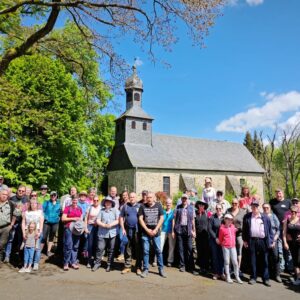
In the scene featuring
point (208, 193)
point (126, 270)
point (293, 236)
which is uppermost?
point (208, 193)

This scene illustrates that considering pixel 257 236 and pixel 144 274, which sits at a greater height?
pixel 257 236

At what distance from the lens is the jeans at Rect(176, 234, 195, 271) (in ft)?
25.3

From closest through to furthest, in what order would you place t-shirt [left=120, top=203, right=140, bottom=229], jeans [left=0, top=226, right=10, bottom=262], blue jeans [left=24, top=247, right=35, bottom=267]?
blue jeans [left=24, top=247, right=35, bottom=267] < jeans [left=0, top=226, right=10, bottom=262] < t-shirt [left=120, top=203, right=140, bottom=229]

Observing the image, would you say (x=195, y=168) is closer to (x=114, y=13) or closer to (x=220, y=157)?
(x=220, y=157)

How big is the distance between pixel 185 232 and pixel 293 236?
2481mm

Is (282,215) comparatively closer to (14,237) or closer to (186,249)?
(186,249)

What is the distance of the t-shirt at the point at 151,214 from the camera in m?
7.35

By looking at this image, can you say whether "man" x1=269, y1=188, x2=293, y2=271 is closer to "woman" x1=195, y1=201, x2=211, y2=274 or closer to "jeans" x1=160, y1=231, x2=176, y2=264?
"woman" x1=195, y1=201, x2=211, y2=274

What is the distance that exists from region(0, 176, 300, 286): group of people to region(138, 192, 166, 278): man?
0.9 inches

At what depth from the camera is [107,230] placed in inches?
303

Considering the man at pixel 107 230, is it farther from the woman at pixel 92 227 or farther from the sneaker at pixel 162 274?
the sneaker at pixel 162 274

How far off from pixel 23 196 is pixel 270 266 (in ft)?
21.4

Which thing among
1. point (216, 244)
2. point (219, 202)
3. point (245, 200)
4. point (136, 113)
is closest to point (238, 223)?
point (216, 244)

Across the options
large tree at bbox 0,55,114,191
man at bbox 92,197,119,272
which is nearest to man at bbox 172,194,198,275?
man at bbox 92,197,119,272
